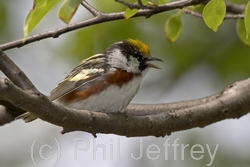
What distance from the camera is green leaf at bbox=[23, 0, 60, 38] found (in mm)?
2039

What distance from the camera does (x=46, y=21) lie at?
530 centimetres

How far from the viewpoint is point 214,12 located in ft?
7.59

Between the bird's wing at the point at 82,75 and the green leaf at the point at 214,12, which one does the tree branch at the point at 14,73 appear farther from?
the bird's wing at the point at 82,75

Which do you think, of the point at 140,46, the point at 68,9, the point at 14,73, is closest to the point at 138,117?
the point at 14,73

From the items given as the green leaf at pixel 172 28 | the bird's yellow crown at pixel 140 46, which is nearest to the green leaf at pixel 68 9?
the green leaf at pixel 172 28

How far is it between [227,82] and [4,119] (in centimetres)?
221

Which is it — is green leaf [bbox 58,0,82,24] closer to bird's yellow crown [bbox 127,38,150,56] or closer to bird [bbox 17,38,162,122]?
bird [bbox 17,38,162,122]

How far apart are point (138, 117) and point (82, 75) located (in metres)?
0.90

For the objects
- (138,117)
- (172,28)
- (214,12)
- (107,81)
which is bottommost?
(138,117)

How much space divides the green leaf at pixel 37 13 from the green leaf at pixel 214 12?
72 centimetres

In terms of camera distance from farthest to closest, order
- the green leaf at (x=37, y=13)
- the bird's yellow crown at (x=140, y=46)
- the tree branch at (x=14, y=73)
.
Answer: the bird's yellow crown at (x=140, y=46) < the tree branch at (x=14, y=73) < the green leaf at (x=37, y=13)

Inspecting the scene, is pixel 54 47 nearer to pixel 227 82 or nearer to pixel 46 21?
pixel 46 21

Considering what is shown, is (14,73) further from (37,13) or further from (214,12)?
(214,12)

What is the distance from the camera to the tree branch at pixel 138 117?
7.44 feet
